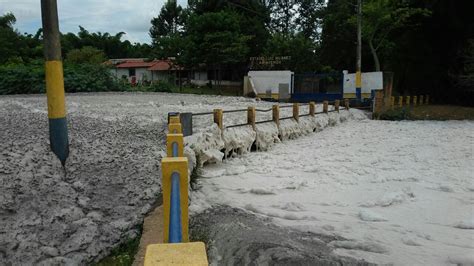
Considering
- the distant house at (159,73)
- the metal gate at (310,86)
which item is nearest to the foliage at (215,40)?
the metal gate at (310,86)

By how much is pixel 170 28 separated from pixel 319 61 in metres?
22.9

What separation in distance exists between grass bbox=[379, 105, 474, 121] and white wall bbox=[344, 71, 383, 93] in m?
1.90

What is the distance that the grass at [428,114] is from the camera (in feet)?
70.1

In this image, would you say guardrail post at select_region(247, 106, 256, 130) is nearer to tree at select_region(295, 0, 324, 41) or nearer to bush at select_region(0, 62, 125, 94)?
bush at select_region(0, 62, 125, 94)

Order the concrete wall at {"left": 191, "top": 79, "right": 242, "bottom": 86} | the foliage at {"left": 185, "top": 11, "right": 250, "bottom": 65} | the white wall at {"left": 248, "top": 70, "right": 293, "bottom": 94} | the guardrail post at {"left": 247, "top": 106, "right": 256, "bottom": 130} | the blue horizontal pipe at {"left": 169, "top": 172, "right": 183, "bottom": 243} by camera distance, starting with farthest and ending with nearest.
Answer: the concrete wall at {"left": 191, "top": 79, "right": 242, "bottom": 86} → the foliage at {"left": 185, "top": 11, "right": 250, "bottom": 65} → the white wall at {"left": 248, "top": 70, "right": 293, "bottom": 94} → the guardrail post at {"left": 247, "top": 106, "right": 256, "bottom": 130} → the blue horizontal pipe at {"left": 169, "top": 172, "right": 183, "bottom": 243}

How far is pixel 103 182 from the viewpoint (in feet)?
18.5

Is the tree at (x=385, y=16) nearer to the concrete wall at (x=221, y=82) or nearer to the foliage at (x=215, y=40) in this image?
the foliage at (x=215, y=40)

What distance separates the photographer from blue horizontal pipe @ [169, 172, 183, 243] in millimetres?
2629

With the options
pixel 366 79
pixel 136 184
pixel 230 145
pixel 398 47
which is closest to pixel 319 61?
pixel 398 47

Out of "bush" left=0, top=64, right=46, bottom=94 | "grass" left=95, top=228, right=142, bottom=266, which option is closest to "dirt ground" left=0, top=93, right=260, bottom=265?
"grass" left=95, top=228, right=142, bottom=266

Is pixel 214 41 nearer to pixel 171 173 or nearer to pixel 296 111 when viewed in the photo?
pixel 296 111

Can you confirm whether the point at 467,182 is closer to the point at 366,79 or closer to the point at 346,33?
the point at 366,79

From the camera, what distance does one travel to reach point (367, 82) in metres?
24.1

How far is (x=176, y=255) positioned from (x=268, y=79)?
2497cm
